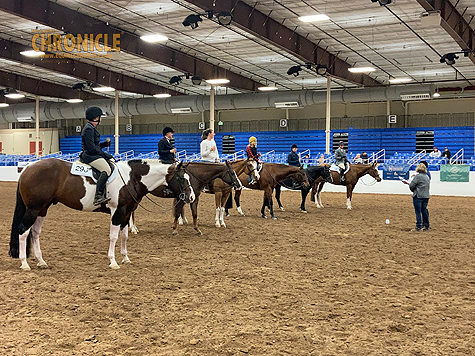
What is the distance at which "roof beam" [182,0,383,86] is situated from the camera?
1612cm

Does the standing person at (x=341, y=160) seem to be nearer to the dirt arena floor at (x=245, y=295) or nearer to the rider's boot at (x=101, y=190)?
the dirt arena floor at (x=245, y=295)

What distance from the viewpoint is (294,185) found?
14250mm

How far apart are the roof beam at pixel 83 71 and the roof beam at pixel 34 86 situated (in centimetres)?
588

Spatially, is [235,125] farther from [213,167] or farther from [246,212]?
[213,167]

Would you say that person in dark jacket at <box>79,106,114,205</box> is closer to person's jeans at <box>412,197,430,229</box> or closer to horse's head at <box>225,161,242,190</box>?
horse's head at <box>225,161,242,190</box>

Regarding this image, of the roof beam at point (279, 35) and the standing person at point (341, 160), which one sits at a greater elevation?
the roof beam at point (279, 35)

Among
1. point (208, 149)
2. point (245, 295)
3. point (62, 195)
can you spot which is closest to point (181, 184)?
point (62, 195)

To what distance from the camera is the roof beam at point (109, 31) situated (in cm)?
1544

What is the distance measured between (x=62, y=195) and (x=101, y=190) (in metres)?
0.57

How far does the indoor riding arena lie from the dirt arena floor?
1.3 inches

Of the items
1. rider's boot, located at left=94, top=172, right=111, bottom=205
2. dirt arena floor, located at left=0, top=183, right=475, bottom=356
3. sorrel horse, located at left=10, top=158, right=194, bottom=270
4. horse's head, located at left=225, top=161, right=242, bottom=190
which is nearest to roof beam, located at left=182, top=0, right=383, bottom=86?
horse's head, located at left=225, top=161, right=242, bottom=190

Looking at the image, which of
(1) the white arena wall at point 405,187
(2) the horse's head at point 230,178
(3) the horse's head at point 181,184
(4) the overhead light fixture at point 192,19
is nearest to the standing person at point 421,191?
(2) the horse's head at point 230,178

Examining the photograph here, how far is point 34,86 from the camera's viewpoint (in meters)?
31.0

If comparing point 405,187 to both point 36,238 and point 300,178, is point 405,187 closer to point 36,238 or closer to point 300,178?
point 300,178
